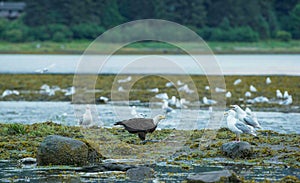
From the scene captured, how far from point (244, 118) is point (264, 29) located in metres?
63.6

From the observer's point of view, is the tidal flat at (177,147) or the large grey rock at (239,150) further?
the large grey rock at (239,150)

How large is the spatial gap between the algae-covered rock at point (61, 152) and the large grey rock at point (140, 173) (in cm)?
124

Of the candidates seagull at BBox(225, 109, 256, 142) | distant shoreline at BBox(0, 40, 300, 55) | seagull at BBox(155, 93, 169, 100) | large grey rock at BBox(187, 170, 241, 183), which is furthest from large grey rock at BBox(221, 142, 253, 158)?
distant shoreline at BBox(0, 40, 300, 55)

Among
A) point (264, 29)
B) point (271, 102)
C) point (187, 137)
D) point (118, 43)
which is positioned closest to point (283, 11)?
point (264, 29)

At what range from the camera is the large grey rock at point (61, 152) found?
14.5 meters

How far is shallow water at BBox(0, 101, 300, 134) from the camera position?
21795 millimetres

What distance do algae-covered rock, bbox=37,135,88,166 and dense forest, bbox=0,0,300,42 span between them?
197ft

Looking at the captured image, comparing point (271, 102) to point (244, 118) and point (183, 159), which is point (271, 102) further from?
point (183, 159)

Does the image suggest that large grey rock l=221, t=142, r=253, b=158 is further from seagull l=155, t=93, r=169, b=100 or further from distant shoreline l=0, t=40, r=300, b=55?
distant shoreline l=0, t=40, r=300, b=55

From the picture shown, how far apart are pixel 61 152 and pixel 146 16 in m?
63.9

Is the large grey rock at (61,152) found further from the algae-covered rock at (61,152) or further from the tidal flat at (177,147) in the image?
the tidal flat at (177,147)

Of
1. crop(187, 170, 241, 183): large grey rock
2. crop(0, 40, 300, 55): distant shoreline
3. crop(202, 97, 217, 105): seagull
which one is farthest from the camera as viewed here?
crop(0, 40, 300, 55): distant shoreline

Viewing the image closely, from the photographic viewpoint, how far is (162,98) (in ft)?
92.9

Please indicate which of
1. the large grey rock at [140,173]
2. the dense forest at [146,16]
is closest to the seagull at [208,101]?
the large grey rock at [140,173]
